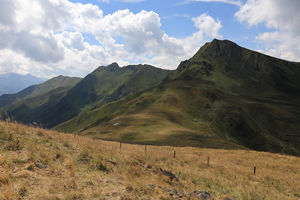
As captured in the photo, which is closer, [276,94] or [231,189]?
[231,189]

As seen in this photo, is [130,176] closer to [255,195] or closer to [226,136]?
[255,195]

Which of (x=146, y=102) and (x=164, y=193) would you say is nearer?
(x=164, y=193)

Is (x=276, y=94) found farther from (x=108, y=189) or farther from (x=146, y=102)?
(x=108, y=189)

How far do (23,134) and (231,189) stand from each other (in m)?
15.1

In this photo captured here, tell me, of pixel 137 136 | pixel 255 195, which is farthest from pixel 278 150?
pixel 255 195

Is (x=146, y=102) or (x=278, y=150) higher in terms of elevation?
(x=146, y=102)

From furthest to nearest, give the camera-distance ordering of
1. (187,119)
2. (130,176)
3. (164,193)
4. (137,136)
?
(187,119)
(137,136)
(130,176)
(164,193)

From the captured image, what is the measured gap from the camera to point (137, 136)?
6700 centimetres

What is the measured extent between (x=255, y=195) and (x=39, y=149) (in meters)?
14.3

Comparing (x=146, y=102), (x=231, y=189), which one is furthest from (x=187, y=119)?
(x=231, y=189)

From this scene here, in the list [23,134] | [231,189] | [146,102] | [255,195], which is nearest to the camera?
[23,134]

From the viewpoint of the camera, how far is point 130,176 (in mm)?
10250

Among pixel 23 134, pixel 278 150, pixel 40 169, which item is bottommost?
pixel 278 150

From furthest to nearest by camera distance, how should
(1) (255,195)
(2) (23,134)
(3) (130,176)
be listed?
(1) (255,195) < (2) (23,134) < (3) (130,176)
